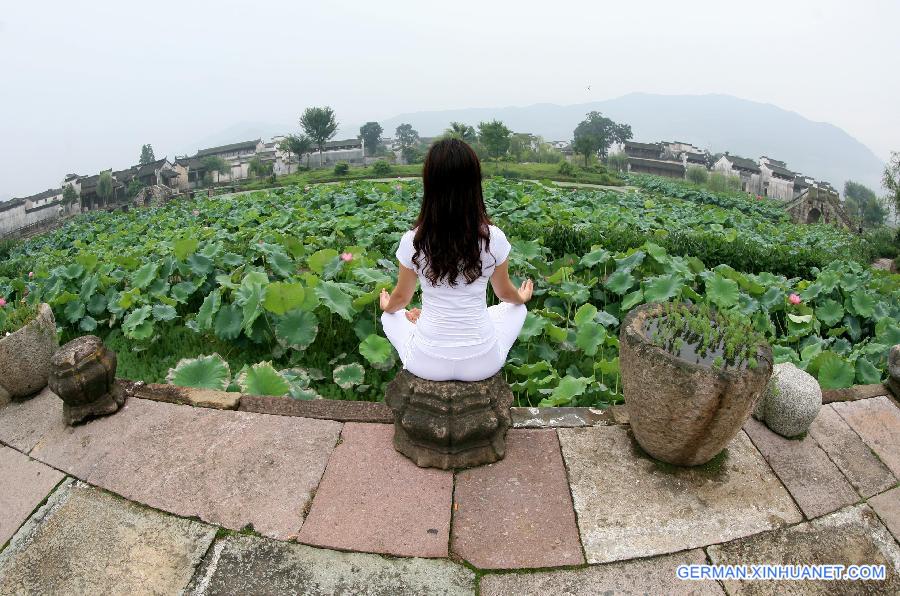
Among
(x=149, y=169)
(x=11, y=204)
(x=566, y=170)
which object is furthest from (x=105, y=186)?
(x=566, y=170)

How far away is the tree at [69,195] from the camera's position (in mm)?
46594

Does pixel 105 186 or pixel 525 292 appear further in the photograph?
pixel 105 186

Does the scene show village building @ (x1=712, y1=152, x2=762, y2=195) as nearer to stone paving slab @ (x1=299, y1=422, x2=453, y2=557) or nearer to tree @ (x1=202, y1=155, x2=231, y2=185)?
tree @ (x1=202, y1=155, x2=231, y2=185)

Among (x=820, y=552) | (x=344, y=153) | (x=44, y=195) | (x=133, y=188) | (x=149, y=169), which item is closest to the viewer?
(x=820, y=552)

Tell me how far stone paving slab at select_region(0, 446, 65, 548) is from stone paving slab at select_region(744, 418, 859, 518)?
3.97m

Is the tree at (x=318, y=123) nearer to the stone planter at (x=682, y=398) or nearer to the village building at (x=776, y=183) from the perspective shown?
the village building at (x=776, y=183)

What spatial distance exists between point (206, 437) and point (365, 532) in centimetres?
125

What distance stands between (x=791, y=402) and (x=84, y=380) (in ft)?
13.6

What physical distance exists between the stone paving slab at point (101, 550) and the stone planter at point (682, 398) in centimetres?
223

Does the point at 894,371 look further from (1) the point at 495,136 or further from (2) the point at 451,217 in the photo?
(1) the point at 495,136

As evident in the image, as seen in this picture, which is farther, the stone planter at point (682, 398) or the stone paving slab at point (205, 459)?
the stone paving slab at point (205, 459)

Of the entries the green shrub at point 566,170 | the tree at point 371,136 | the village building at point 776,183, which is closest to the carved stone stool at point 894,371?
the green shrub at point 566,170

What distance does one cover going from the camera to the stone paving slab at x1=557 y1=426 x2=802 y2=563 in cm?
243

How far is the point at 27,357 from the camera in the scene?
138 inches
